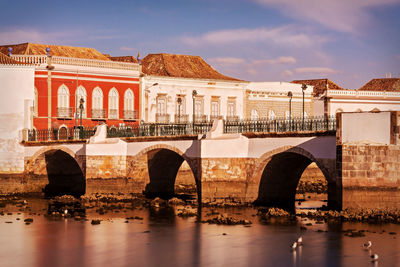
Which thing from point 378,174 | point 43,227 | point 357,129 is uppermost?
point 357,129

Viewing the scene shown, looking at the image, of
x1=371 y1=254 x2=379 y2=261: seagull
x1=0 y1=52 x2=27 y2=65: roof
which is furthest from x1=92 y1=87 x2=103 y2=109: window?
x1=371 y1=254 x2=379 y2=261: seagull

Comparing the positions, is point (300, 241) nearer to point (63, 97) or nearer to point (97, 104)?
point (63, 97)

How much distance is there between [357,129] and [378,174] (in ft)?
5.86

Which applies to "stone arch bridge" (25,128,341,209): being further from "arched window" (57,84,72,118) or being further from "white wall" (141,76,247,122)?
"white wall" (141,76,247,122)

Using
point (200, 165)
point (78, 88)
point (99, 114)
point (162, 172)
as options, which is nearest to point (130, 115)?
point (99, 114)

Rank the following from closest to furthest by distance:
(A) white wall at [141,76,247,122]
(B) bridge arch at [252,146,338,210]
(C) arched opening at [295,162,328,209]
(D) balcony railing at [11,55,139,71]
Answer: (B) bridge arch at [252,146,338,210] → (C) arched opening at [295,162,328,209] → (D) balcony railing at [11,55,139,71] → (A) white wall at [141,76,247,122]

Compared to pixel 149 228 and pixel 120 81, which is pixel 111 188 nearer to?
pixel 149 228

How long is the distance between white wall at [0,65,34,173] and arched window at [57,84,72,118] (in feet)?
11.3

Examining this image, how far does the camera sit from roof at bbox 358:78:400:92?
66188 millimetres

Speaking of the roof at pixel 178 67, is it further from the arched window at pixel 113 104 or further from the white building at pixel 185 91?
the arched window at pixel 113 104

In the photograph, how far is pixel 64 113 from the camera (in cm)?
4888

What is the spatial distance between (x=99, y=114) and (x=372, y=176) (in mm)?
27159

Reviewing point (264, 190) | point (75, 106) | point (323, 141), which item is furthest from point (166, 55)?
point (323, 141)

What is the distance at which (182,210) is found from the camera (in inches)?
1261
